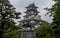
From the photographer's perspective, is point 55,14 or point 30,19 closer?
point 55,14

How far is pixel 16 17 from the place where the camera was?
31.5 meters

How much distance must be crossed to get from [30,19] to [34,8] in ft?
18.3

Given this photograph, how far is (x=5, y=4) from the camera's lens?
3073 centimetres

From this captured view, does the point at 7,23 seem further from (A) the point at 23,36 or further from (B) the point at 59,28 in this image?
(B) the point at 59,28

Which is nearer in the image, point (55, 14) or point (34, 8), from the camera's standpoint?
point (55, 14)

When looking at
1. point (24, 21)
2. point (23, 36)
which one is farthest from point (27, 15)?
point (23, 36)

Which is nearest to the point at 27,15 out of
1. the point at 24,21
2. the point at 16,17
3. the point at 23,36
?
the point at 24,21

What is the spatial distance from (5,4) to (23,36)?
6.91m

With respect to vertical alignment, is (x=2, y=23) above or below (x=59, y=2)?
below

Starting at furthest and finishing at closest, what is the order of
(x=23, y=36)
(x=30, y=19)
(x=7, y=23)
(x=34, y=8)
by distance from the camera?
(x=34, y=8) → (x=30, y=19) → (x=7, y=23) → (x=23, y=36)

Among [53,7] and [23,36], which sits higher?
[53,7]

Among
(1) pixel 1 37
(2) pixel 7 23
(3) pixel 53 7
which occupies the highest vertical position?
(3) pixel 53 7

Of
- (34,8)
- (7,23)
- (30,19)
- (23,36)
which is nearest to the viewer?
(23,36)

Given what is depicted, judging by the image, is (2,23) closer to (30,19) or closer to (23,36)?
(23,36)
